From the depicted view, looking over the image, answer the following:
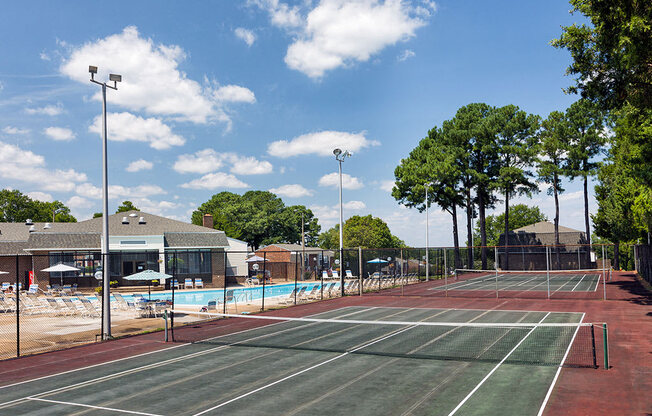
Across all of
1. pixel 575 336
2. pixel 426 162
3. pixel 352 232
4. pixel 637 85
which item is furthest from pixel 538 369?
pixel 352 232

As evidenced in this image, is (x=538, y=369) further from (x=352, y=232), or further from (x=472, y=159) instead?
(x=352, y=232)

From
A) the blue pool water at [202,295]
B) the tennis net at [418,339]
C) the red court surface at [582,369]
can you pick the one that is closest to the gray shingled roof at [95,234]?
the blue pool water at [202,295]

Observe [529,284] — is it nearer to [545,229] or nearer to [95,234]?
[95,234]

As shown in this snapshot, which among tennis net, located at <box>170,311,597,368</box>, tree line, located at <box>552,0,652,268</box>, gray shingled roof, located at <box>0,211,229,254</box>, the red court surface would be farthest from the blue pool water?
tree line, located at <box>552,0,652,268</box>

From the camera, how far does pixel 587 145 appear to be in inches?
2808

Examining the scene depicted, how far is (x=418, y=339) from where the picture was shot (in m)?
18.4

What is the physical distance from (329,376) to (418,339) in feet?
19.9

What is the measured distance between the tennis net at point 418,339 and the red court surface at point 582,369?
981mm

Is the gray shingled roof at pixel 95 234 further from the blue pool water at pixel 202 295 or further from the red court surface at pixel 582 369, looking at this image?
the red court surface at pixel 582 369

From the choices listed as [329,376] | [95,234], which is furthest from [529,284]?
[95,234]

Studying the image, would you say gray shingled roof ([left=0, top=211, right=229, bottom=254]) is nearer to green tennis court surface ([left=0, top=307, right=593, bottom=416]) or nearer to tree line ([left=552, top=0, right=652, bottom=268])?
green tennis court surface ([left=0, top=307, right=593, bottom=416])

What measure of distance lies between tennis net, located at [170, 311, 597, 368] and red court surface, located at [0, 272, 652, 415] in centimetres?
98

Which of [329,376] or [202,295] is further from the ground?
[329,376]

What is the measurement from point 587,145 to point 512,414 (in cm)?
7034
